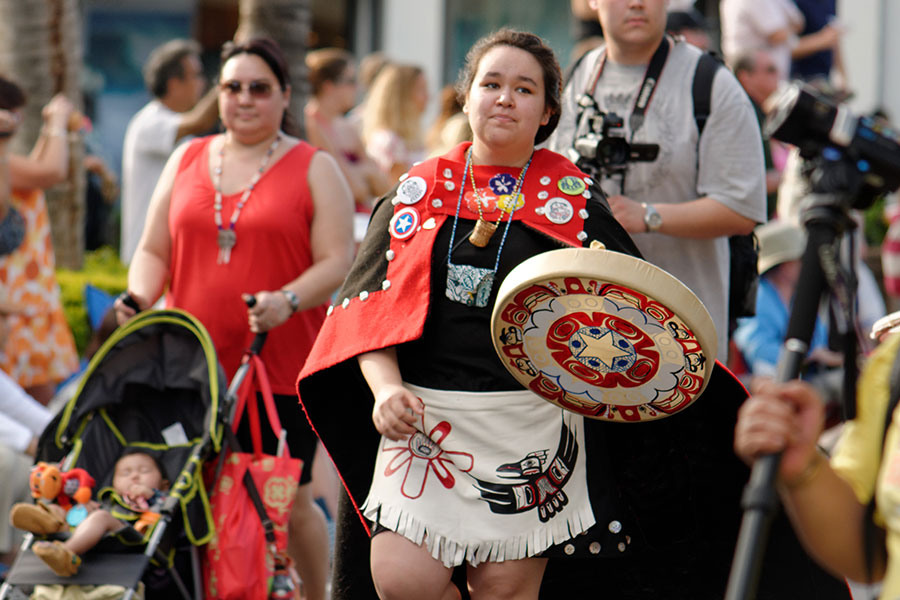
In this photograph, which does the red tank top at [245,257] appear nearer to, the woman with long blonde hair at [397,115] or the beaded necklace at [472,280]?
the beaded necklace at [472,280]

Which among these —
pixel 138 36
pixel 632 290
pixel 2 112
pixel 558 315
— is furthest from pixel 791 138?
pixel 138 36

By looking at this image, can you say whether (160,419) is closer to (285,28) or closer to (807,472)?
(807,472)

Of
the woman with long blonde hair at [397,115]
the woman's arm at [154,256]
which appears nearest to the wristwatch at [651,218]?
the woman's arm at [154,256]

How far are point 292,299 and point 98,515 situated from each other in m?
1.02

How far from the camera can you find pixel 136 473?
16.4ft

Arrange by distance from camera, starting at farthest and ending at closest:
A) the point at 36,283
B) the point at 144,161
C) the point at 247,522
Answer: the point at 144,161 → the point at 36,283 → the point at 247,522

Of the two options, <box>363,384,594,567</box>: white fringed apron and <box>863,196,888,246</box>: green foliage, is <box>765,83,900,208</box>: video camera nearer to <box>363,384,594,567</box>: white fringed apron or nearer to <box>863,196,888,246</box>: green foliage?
<box>363,384,594,567</box>: white fringed apron

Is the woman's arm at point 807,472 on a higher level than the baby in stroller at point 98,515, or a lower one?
higher

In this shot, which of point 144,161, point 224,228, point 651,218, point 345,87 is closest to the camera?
point 651,218

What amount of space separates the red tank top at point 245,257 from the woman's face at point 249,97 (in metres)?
0.18

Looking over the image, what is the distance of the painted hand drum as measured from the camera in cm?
320

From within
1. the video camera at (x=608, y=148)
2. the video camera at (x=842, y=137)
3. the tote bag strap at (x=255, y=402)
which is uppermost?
the video camera at (x=842, y=137)

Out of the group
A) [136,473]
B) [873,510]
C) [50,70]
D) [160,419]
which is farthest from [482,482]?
[50,70]

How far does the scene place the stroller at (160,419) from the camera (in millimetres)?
4797
